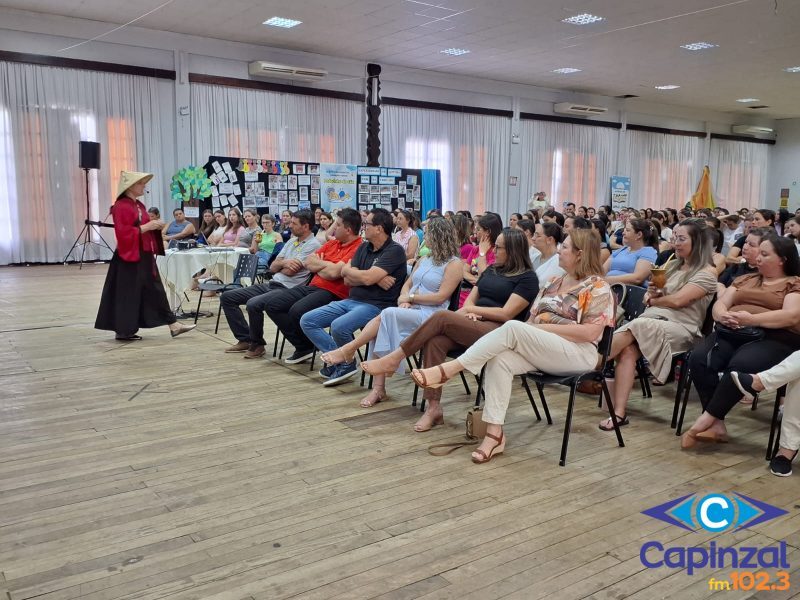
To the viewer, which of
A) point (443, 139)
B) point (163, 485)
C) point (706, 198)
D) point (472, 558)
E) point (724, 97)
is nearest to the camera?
point (472, 558)

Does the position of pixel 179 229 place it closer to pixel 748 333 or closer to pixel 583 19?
pixel 583 19

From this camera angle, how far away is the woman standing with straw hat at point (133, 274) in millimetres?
5531

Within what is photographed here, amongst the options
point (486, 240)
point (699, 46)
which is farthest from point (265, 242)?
point (699, 46)

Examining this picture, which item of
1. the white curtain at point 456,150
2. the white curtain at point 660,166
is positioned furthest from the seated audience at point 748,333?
the white curtain at point 660,166

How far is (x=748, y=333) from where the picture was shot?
330 cm

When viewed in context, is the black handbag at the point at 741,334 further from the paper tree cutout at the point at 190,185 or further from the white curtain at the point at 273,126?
the white curtain at the point at 273,126

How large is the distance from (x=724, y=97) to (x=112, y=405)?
56.6 feet

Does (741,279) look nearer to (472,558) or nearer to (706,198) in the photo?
(472,558)

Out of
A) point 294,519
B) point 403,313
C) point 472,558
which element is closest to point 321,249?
point 403,313

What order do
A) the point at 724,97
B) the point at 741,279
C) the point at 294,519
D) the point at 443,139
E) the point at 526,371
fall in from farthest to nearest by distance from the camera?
the point at 724,97, the point at 443,139, the point at 741,279, the point at 526,371, the point at 294,519

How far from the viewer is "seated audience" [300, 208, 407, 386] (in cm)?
437

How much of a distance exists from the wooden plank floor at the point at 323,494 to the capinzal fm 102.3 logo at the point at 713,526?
50 mm

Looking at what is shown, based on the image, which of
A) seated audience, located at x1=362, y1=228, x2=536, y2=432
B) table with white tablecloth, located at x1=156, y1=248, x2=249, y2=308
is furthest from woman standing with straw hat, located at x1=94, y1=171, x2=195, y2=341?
seated audience, located at x1=362, y1=228, x2=536, y2=432

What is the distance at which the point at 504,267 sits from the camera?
A: 381 cm
